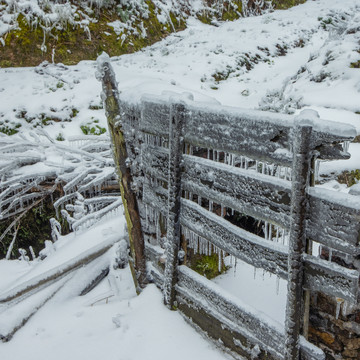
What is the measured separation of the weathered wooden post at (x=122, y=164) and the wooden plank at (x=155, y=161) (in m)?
0.15

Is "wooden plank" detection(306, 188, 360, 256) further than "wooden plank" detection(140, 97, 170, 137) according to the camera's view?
No

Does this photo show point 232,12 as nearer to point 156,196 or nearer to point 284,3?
point 284,3

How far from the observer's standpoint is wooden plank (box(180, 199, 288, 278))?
2074 millimetres

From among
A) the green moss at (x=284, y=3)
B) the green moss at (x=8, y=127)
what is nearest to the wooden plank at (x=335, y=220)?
the green moss at (x=8, y=127)

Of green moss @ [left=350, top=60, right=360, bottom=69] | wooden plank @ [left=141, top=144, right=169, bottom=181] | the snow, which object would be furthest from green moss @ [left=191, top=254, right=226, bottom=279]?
green moss @ [left=350, top=60, right=360, bottom=69]

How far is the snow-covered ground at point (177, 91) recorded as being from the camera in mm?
2811

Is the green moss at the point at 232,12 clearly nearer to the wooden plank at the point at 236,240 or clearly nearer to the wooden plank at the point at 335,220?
the wooden plank at the point at 236,240

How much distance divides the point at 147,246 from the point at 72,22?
962cm

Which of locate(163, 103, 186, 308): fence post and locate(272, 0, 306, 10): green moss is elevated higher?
locate(272, 0, 306, 10): green moss

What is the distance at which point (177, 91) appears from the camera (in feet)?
12.4

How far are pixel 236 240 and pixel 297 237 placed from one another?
1.74ft

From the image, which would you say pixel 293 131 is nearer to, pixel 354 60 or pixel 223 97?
pixel 354 60

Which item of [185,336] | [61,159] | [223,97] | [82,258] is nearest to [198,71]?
[223,97]

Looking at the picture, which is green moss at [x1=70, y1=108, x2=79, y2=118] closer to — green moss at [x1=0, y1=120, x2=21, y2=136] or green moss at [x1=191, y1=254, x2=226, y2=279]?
green moss at [x1=0, y1=120, x2=21, y2=136]
